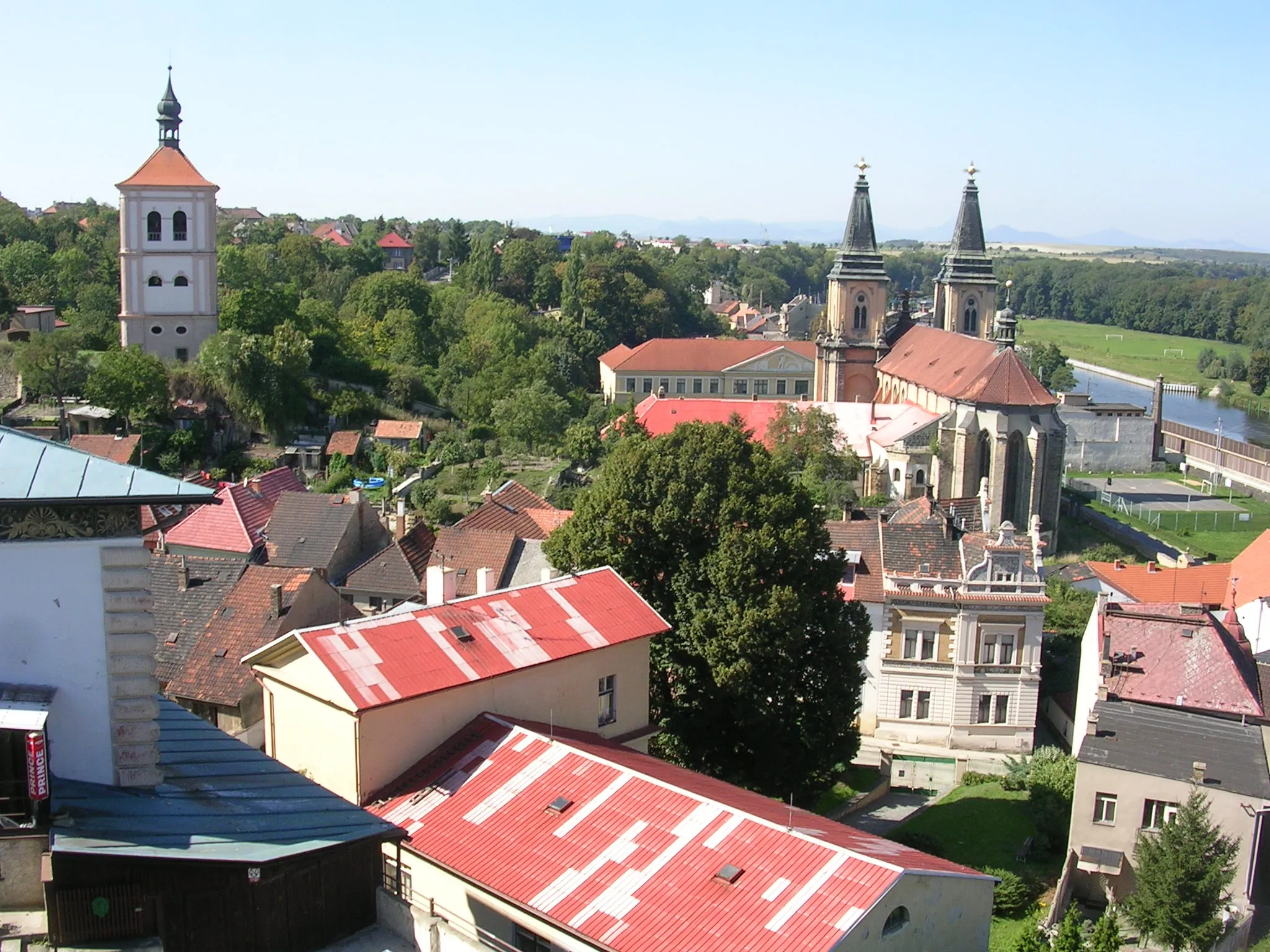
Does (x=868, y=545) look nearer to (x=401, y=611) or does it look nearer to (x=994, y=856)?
(x=994, y=856)

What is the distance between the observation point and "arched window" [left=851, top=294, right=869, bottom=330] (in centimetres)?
6988

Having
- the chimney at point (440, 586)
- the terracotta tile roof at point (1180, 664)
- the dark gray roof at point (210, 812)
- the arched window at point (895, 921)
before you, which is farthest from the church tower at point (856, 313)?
the dark gray roof at point (210, 812)

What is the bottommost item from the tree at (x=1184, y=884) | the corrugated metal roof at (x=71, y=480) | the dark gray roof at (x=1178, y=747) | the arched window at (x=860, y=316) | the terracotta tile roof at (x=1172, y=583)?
the tree at (x=1184, y=884)

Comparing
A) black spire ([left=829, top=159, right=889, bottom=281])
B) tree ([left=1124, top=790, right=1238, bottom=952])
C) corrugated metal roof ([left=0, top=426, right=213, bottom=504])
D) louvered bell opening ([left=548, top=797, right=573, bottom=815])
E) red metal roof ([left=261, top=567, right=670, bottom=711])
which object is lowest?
tree ([left=1124, top=790, right=1238, bottom=952])

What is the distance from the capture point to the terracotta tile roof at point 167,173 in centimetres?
5278

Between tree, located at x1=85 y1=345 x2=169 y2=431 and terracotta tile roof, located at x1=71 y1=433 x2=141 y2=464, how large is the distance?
10.4ft

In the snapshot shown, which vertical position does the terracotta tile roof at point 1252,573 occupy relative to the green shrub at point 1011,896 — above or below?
above

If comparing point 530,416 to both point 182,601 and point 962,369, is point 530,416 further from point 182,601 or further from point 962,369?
point 182,601

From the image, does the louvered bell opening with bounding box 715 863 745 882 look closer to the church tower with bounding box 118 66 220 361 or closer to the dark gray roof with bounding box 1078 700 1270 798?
the dark gray roof with bounding box 1078 700 1270 798

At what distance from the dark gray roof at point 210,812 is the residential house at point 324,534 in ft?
66.8

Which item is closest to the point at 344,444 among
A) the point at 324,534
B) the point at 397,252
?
the point at 324,534

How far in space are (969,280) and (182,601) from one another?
51.5 metres

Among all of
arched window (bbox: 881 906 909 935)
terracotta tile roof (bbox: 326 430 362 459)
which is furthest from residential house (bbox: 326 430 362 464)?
arched window (bbox: 881 906 909 935)

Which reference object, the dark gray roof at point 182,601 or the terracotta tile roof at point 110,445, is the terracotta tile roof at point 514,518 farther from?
the terracotta tile roof at point 110,445
